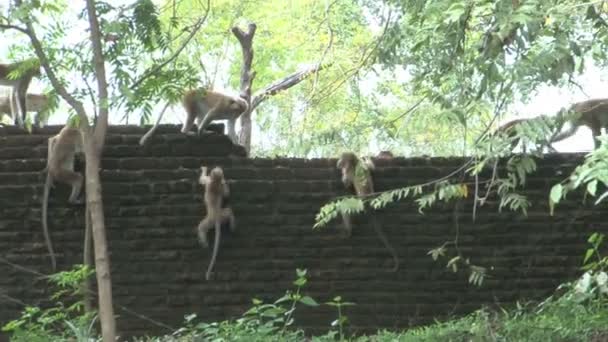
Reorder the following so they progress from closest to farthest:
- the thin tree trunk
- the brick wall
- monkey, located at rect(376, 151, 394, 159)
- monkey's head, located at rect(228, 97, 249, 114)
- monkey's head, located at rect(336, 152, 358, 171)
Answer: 1. the thin tree trunk
2. the brick wall
3. monkey's head, located at rect(336, 152, 358, 171)
4. monkey, located at rect(376, 151, 394, 159)
5. monkey's head, located at rect(228, 97, 249, 114)

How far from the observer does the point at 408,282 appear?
9109 mm

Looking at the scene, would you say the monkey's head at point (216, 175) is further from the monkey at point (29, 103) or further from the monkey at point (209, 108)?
the monkey at point (29, 103)

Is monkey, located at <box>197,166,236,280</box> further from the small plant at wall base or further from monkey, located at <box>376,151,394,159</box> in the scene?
monkey, located at <box>376,151,394,159</box>

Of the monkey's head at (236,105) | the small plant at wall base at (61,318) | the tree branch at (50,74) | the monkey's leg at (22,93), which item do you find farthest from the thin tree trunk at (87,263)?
the monkey's head at (236,105)

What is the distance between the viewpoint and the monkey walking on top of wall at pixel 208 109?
970 cm

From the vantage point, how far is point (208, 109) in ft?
33.3

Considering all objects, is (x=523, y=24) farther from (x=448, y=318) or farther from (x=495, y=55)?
(x=448, y=318)

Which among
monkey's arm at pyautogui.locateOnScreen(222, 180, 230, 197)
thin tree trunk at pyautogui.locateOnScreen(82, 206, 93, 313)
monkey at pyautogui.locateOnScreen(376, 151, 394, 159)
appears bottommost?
thin tree trunk at pyautogui.locateOnScreen(82, 206, 93, 313)

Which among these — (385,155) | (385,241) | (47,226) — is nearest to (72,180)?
(47,226)

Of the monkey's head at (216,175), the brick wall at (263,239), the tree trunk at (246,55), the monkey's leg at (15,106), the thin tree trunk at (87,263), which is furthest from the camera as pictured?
the tree trunk at (246,55)

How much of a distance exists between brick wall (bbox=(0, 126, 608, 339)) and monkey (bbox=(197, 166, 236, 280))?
96mm

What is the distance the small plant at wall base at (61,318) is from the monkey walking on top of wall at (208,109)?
1.75 meters

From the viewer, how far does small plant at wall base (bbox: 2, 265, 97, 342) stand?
6846 mm

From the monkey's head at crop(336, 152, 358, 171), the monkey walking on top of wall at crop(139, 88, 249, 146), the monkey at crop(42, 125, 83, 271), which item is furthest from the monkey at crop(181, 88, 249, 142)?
the monkey's head at crop(336, 152, 358, 171)
